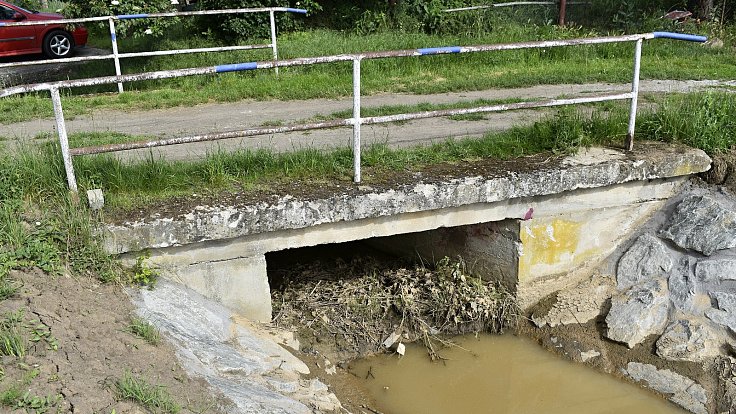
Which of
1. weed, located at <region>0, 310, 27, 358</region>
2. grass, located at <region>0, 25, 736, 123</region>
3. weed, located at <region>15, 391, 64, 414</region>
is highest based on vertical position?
grass, located at <region>0, 25, 736, 123</region>

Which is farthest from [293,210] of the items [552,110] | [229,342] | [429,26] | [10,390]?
[429,26]

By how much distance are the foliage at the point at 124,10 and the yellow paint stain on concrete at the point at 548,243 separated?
666 cm

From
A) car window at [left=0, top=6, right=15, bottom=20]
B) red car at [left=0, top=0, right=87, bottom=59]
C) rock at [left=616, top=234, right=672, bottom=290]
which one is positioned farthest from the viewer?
car window at [left=0, top=6, right=15, bottom=20]

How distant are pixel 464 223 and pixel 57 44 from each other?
1261cm

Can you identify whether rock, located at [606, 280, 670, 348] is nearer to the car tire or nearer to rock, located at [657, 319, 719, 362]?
rock, located at [657, 319, 719, 362]

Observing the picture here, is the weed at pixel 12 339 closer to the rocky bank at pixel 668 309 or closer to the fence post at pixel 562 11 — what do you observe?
the rocky bank at pixel 668 309

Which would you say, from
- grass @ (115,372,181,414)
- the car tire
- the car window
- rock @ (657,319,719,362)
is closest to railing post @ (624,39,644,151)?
rock @ (657,319,719,362)

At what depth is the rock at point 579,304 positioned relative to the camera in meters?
6.66

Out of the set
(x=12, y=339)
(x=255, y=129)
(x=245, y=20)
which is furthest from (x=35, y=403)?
(x=245, y=20)

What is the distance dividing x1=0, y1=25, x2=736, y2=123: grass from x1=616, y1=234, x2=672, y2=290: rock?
369 cm

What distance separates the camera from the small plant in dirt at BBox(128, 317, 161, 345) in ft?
14.6

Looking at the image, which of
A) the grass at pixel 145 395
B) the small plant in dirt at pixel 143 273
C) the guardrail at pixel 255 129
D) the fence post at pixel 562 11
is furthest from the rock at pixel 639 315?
the fence post at pixel 562 11

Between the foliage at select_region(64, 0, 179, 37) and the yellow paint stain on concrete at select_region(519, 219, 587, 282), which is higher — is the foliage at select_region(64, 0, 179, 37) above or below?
above

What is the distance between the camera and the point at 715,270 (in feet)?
21.1
